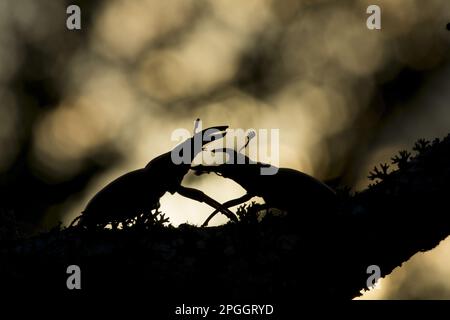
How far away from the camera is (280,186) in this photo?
5.77m

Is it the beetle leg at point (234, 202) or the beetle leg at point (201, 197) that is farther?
the beetle leg at point (234, 202)

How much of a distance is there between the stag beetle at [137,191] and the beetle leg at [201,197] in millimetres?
205

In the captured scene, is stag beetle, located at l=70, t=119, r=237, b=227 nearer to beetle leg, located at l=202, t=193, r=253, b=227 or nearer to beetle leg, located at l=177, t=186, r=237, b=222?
beetle leg, located at l=177, t=186, r=237, b=222

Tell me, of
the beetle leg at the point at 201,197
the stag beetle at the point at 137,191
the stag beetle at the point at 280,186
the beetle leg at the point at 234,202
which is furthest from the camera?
the beetle leg at the point at 234,202

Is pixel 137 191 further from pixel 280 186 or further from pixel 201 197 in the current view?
pixel 280 186

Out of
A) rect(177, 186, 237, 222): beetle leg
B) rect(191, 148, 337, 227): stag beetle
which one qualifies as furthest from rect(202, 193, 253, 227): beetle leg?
rect(191, 148, 337, 227): stag beetle

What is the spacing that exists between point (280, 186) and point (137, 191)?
1254 mm

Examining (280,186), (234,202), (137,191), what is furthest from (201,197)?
(280,186)

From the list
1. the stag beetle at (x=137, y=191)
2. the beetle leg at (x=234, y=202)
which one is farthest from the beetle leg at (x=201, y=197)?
the stag beetle at (x=137, y=191)

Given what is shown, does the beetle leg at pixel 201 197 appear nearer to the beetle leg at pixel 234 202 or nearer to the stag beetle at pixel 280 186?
the beetle leg at pixel 234 202

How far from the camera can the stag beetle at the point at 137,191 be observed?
19.2ft

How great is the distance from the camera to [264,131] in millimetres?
7234
